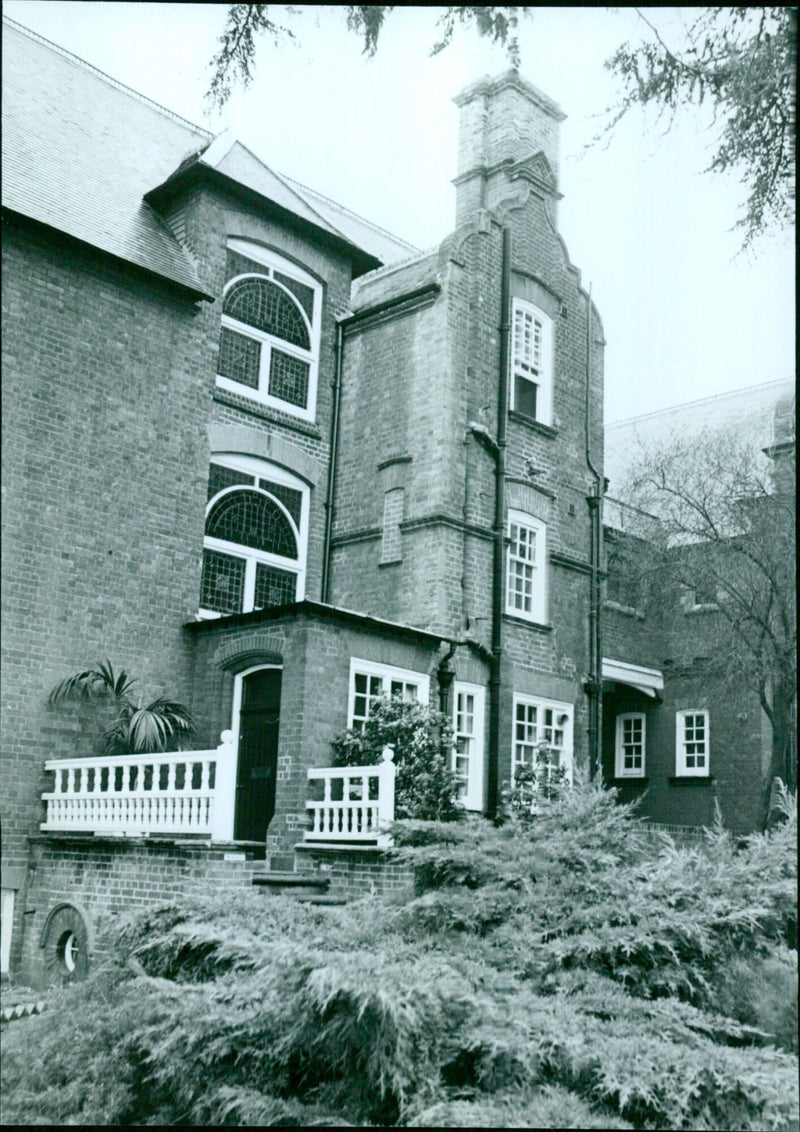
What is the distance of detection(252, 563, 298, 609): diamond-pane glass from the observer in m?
12.7

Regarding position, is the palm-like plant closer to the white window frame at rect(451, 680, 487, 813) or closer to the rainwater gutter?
the white window frame at rect(451, 680, 487, 813)

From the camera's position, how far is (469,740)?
40.6 ft

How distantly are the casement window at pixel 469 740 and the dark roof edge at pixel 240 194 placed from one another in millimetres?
5399

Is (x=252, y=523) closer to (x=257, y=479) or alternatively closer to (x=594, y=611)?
(x=257, y=479)

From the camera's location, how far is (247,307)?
12789 mm

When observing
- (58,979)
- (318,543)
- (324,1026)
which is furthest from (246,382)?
(324,1026)

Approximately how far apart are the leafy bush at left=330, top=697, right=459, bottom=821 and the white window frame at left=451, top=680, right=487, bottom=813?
81 cm

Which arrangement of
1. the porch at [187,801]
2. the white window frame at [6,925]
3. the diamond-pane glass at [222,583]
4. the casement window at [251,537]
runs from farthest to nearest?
the casement window at [251,537] < the diamond-pane glass at [222,583] < the porch at [187,801] < the white window frame at [6,925]

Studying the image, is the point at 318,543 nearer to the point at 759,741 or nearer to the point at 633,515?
the point at 633,515

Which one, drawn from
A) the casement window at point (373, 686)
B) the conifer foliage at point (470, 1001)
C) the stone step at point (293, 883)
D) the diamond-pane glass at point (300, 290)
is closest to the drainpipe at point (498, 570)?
the casement window at point (373, 686)

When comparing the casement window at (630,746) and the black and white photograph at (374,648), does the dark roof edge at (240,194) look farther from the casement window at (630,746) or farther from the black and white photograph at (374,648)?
the casement window at (630,746)

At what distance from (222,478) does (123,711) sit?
3.44m

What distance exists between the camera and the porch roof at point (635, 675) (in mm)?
13867

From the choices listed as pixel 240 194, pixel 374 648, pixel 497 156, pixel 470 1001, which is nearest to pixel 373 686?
pixel 374 648
